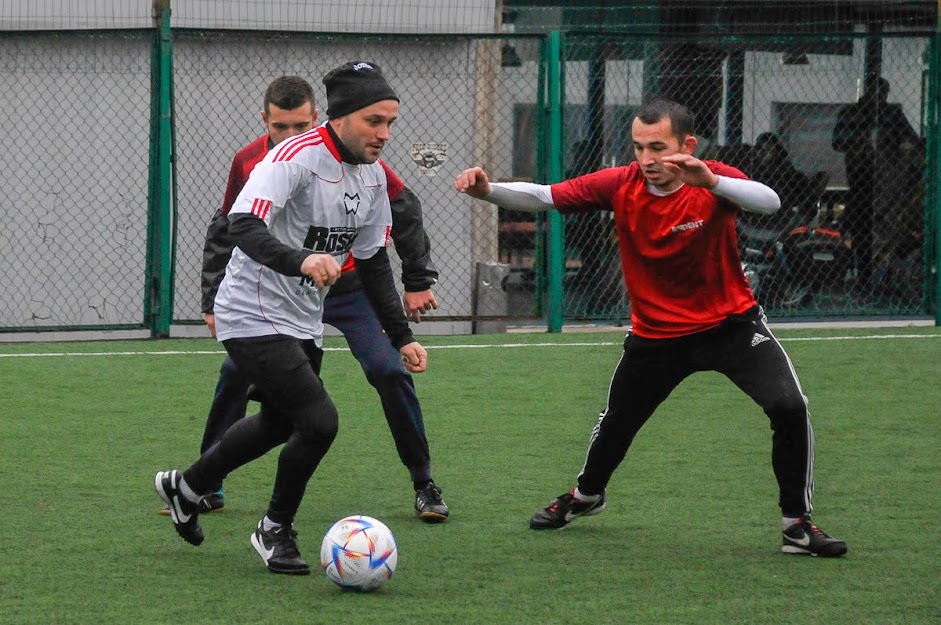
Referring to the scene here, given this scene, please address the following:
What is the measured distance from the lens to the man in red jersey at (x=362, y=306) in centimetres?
559

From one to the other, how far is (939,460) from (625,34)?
5.45 m

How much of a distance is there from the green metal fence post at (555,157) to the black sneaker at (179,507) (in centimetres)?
668

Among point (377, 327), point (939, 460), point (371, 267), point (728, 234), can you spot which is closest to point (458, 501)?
point (377, 327)

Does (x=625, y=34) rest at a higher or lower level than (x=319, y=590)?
higher

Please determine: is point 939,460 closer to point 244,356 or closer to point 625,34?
point 244,356

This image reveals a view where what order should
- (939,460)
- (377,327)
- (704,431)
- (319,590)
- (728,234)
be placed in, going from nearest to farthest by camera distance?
(319,590)
(728,234)
(377,327)
(939,460)
(704,431)

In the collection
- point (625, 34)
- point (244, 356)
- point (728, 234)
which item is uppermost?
point (625, 34)

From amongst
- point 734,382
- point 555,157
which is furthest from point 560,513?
point 555,157

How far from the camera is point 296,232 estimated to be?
476 cm

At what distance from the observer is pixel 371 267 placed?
5.25 metres

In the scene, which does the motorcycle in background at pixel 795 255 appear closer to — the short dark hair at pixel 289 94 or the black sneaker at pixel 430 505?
the black sneaker at pixel 430 505

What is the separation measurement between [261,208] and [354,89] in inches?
21.5

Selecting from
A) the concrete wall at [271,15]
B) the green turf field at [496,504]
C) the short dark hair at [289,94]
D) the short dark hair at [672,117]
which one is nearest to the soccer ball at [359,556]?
the green turf field at [496,504]

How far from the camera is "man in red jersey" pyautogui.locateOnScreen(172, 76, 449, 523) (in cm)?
559
